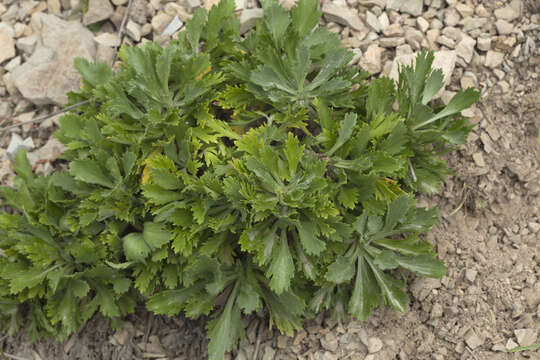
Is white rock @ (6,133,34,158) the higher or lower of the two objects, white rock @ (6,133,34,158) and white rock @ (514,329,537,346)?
the higher

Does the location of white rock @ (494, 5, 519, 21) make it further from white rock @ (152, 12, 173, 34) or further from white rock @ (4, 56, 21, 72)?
white rock @ (4, 56, 21, 72)

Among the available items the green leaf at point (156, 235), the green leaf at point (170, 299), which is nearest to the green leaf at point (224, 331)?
the green leaf at point (170, 299)

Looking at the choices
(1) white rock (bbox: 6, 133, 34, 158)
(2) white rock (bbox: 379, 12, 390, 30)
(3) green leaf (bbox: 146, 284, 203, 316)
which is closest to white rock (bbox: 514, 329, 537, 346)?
(3) green leaf (bbox: 146, 284, 203, 316)

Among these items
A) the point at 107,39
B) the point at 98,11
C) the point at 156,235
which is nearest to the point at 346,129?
the point at 156,235

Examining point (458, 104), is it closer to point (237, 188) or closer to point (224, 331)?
point (237, 188)

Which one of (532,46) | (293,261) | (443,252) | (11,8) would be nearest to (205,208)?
(293,261)
